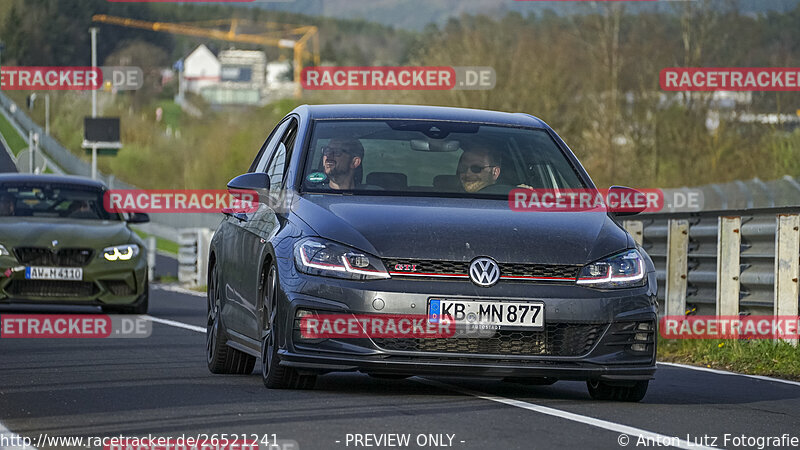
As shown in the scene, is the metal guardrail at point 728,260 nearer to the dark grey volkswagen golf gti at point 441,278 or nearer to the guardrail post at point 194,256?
the dark grey volkswagen golf gti at point 441,278

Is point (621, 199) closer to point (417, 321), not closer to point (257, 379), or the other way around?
point (417, 321)

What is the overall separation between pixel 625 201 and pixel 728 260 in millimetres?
4685

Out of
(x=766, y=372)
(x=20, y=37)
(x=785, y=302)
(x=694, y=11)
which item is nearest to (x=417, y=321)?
(x=766, y=372)

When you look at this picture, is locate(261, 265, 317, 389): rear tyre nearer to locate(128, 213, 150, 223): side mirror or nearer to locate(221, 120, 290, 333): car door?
locate(221, 120, 290, 333): car door

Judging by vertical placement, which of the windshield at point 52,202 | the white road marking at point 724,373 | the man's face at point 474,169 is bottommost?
the windshield at point 52,202

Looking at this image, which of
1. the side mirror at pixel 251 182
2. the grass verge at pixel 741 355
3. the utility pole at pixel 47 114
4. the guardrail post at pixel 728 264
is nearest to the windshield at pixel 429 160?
the side mirror at pixel 251 182

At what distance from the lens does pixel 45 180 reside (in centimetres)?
1888

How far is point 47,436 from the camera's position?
22.7 feet

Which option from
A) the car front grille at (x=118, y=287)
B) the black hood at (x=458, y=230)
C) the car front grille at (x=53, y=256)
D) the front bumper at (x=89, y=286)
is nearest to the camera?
the black hood at (x=458, y=230)

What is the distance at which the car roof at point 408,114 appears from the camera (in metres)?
10.0

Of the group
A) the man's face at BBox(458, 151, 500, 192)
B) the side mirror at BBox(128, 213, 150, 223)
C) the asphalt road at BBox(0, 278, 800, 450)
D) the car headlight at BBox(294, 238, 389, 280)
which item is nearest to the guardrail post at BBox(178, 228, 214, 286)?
the side mirror at BBox(128, 213, 150, 223)

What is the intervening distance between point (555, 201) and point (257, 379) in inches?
83.2

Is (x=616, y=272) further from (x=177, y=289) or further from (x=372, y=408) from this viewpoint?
(x=177, y=289)

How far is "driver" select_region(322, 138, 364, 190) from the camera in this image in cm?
942
